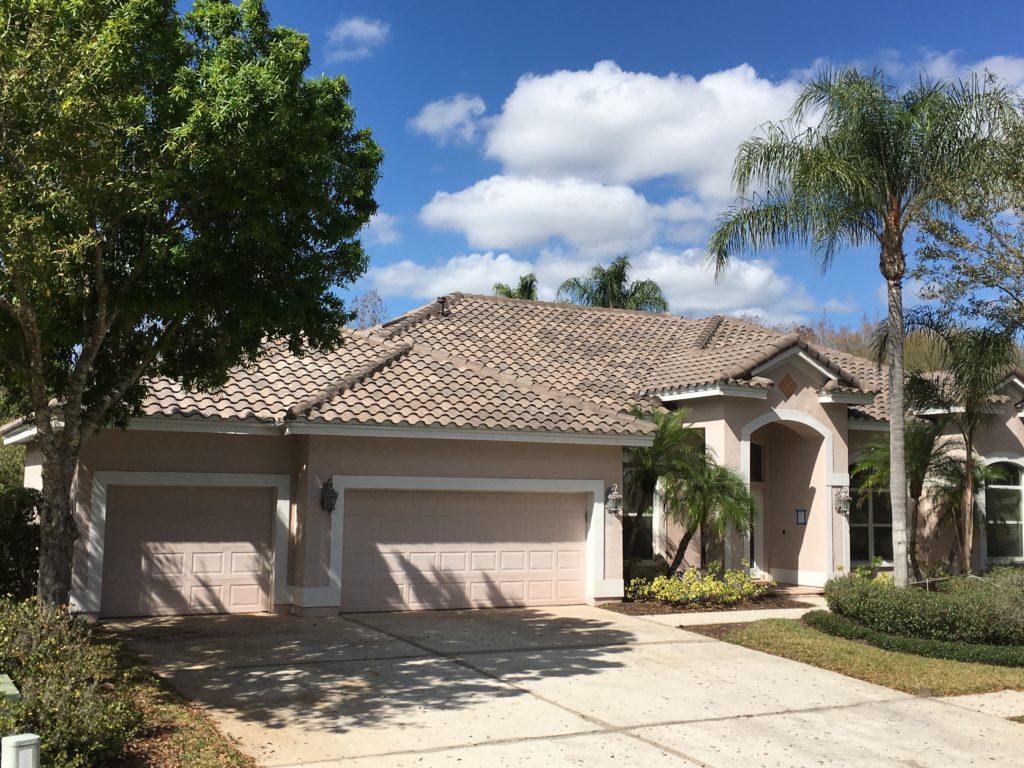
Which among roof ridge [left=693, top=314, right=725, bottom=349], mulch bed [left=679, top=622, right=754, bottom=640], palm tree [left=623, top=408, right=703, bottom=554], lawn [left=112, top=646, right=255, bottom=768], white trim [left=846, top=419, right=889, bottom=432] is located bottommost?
mulch bed [left=679, top=622, right=754, bottom=640]

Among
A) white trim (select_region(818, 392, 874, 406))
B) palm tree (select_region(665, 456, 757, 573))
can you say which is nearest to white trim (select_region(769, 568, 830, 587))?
palm tree (select_region(665, 456, 757, 573))

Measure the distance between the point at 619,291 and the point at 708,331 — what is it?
520 inches

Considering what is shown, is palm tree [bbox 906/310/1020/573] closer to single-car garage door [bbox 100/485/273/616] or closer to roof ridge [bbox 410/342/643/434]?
roof ridge [bbox 410/342/643/434]

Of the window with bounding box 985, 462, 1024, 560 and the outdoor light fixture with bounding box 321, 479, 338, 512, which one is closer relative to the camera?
the outdoor light fixture with bounding box 321, 479, 338, 512

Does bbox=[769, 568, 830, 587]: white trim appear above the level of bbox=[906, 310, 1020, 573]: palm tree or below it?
below

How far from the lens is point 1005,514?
23.5 meters

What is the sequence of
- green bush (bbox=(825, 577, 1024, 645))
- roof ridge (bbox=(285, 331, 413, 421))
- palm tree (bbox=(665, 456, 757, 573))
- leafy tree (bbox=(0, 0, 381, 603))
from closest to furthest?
leafy tree (bbox=(0, 0, 381, 603)) < green bush (bbox=(825, 577, 1024, 645)) < roof ridge (bbox=(285, 331, 413, 421)) < palm tree (bbox=(665, 456, 757, 573))

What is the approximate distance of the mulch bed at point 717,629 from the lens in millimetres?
14172

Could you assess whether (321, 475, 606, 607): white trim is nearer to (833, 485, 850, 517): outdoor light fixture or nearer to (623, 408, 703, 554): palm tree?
(623, 408, 703, 554): palm tree

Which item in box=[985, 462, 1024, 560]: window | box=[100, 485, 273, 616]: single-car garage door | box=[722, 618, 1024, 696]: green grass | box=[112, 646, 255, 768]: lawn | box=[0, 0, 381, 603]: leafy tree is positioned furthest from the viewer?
box=[985, 462, 1024, 560]: window

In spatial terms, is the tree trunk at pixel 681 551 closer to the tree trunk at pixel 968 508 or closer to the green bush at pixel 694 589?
the green bush at pixel 694 589

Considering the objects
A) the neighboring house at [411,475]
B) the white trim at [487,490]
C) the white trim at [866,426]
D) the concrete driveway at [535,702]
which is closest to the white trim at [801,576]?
the neighboring house at [411,475]

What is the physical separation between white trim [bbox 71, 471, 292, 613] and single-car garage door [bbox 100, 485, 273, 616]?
0.15 metres

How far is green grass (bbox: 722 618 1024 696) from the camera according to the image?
36.5 ft
